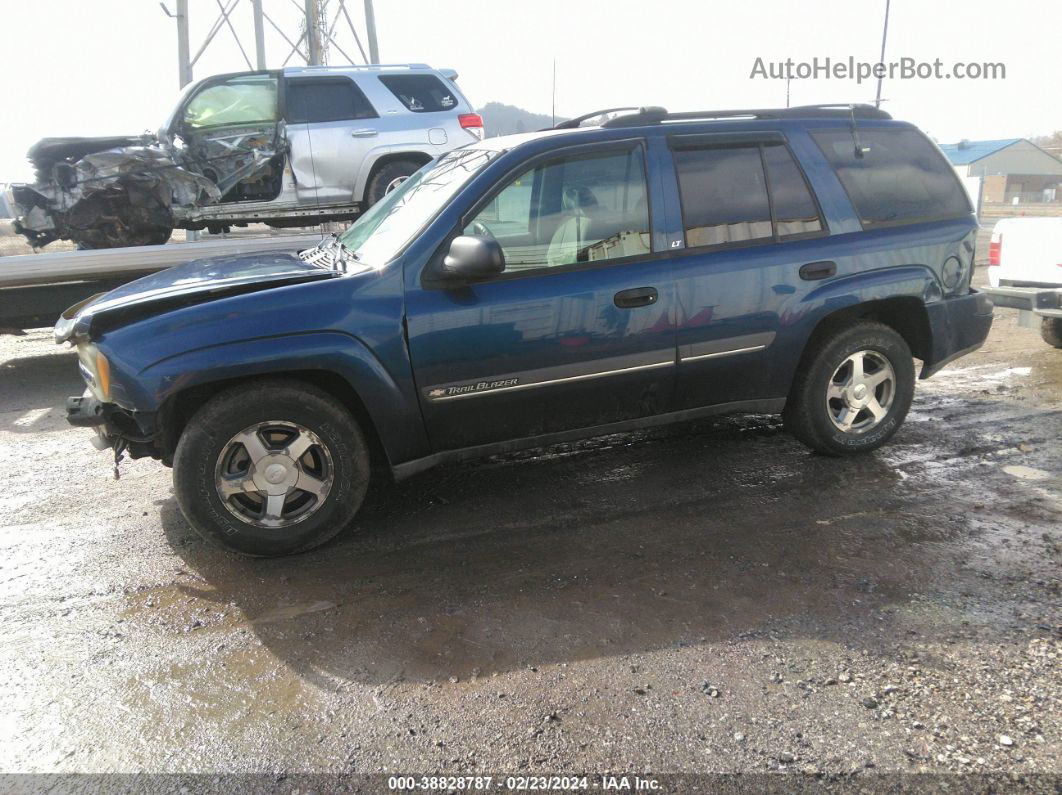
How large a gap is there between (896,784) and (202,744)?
2054 millimetres

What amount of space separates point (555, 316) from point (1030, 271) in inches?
210

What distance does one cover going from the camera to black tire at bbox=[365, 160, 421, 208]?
8.52 m

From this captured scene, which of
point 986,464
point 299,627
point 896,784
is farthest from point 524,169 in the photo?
point 986,464

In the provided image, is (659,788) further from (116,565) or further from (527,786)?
(116,565)

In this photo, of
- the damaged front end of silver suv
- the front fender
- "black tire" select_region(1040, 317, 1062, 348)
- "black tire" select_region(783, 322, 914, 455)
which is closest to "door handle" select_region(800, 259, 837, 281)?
"black tire" select_region(783, 322, 914, 455)

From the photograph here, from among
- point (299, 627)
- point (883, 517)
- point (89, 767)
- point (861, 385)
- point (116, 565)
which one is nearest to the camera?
point (89, 767)

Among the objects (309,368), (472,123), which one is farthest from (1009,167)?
(309,368)

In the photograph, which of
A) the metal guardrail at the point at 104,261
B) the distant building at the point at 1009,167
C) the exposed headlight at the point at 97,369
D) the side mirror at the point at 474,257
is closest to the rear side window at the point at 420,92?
the metal guardrail at the point at 104,261

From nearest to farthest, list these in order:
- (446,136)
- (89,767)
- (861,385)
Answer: (89,767)
(861,385)
(446,136)

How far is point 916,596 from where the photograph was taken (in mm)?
3023

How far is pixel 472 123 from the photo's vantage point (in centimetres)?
877

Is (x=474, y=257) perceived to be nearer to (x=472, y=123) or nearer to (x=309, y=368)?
(x=309, y=368)

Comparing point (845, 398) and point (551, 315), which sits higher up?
point (551, 315)

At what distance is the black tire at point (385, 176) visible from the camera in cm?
852
